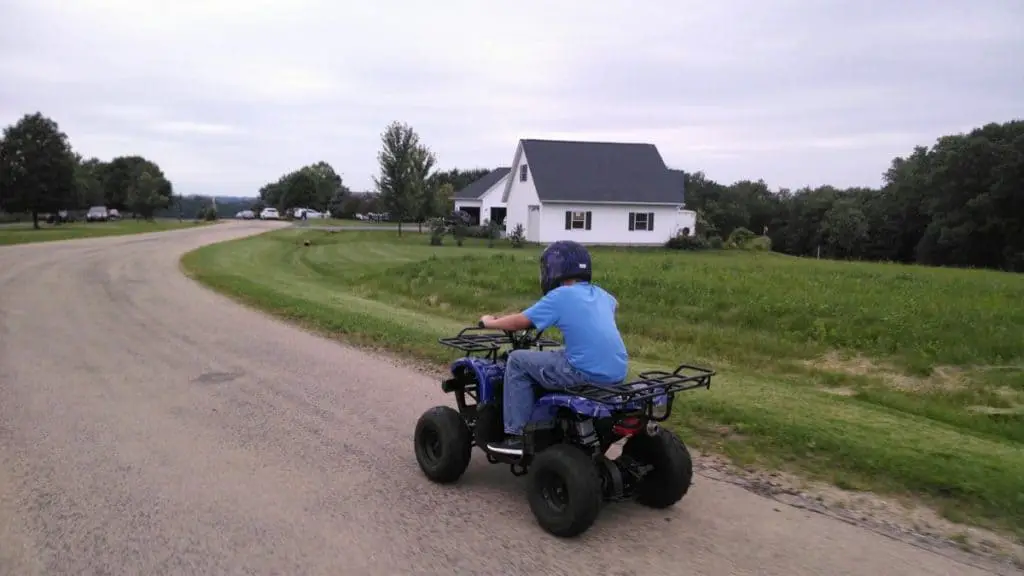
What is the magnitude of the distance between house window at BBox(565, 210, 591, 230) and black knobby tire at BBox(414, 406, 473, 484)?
3822 cm

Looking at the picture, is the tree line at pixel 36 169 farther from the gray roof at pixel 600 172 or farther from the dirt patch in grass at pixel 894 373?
the dirt patch in grass at pixel 894 373

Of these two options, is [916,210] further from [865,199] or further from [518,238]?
[518,238]

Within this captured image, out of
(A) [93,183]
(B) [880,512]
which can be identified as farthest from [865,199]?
(A) [93,183]

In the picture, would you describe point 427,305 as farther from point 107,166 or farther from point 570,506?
point 107,166

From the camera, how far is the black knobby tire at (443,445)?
5.58 meters

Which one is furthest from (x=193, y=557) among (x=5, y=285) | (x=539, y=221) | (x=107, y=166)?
(x=107, y=166)

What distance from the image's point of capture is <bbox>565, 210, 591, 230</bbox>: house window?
4356 centimetres

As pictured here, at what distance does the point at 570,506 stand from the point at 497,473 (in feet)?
4.84

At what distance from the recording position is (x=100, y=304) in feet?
50.7

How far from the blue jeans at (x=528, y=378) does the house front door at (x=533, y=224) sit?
125 feet

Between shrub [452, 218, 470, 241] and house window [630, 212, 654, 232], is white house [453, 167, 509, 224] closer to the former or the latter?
shrub [452, 218, 470, 241]

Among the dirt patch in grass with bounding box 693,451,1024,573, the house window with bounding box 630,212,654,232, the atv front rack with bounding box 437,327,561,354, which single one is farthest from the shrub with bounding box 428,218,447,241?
the dirt patch in grass with bounding box 693,451,1024,573

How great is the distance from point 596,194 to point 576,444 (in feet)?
129

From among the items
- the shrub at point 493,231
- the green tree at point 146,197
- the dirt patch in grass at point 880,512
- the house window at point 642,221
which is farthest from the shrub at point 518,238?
the green tree at point 146,197
